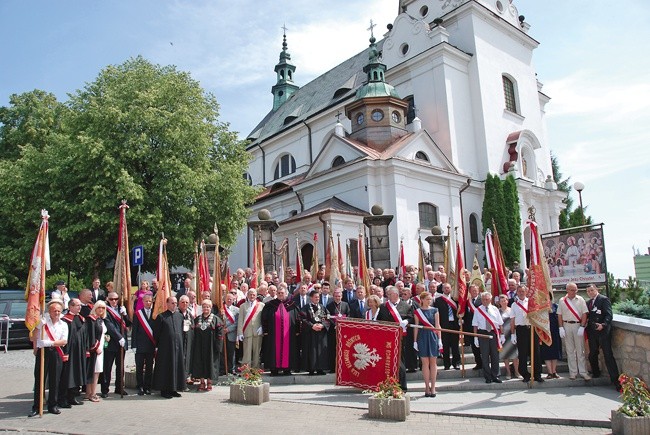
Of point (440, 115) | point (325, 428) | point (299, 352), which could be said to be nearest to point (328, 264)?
point (299, 352)

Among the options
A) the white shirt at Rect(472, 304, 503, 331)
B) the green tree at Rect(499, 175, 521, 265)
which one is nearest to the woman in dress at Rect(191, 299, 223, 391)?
the white shirt at Rect(472, 304, 503, 331)

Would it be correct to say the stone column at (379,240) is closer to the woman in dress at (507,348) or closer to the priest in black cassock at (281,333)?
the priest in black cassock at (281,333)

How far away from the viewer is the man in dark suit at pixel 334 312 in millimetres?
10070

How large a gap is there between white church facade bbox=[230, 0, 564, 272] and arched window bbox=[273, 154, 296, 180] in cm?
45

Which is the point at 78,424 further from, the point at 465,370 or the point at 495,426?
the point at 465,370

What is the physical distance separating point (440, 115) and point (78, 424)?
1021 inches

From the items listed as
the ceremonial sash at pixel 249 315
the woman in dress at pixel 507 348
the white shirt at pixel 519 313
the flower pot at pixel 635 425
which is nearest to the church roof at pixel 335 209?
the ceremonial sash at pixel 249 315

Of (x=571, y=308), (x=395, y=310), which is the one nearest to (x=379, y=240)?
(x=571, y=308)

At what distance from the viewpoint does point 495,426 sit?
6.73 meters

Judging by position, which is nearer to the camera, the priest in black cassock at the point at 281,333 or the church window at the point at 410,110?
the priest in black cassock at the point at 281,333

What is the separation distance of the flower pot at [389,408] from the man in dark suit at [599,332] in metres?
3.91

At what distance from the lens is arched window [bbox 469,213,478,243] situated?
95.2 ft

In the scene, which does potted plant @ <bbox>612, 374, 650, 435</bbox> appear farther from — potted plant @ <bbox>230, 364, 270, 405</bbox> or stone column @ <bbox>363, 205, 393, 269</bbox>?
stone column @ <bbox>363, 205, 393, 269</bbox>

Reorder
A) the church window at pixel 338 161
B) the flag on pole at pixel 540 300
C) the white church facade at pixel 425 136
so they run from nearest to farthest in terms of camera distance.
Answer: the flag on pole at pixel 540 300 < the white church facade at pixel 425 136 < the church window at pixel 338 161
